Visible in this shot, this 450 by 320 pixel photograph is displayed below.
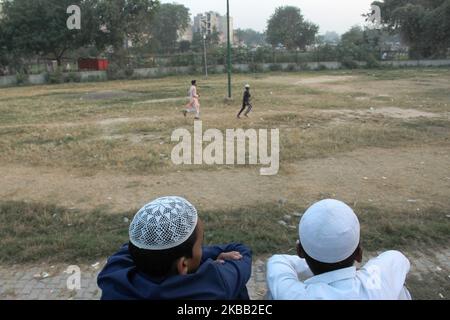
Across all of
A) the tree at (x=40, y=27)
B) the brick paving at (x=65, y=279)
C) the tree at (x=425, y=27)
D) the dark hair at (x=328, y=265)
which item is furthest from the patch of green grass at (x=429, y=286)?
the tree at (x=40, y=27)

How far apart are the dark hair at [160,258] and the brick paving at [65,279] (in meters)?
2.08

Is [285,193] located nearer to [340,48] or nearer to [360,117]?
[360,117]

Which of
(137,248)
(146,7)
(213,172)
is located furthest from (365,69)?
(137,248)

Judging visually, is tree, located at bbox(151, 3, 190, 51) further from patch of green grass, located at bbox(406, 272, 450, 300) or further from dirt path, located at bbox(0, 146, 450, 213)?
patch of green grass, located at bbox(406, 272, 450, 300)

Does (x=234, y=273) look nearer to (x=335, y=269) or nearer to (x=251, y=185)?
(x=335, y=269)

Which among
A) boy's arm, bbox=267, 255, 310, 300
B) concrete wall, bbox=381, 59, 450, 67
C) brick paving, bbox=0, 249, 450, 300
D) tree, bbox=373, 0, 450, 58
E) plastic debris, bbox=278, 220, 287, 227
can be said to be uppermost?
tree, bbox=373, 0, 450, 58

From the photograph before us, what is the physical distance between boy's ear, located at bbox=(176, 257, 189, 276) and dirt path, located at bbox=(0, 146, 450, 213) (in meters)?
4.00

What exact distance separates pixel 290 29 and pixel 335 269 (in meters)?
66.4

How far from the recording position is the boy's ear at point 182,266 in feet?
5.07

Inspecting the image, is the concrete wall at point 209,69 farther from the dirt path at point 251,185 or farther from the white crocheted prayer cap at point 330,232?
the white crocheted prayer cap at point 330,232

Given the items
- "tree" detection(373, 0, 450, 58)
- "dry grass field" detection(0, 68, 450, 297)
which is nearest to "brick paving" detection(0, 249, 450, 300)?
"dry grass field" detection(0, 68, 450, 297)

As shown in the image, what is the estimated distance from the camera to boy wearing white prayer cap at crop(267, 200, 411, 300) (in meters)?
1.57
